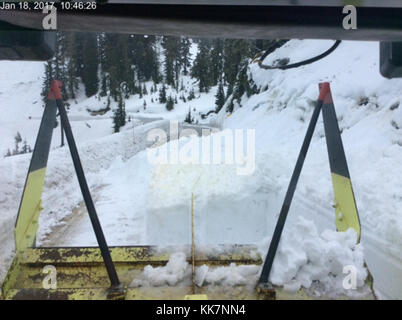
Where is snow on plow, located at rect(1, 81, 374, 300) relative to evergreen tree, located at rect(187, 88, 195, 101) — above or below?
above

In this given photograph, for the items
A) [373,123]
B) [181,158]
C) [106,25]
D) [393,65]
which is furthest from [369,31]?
[181,158]

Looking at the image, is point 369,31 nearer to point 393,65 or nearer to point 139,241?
point 393,65

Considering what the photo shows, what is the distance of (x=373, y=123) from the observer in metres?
5.42

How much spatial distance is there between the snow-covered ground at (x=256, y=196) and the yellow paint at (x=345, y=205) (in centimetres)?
24

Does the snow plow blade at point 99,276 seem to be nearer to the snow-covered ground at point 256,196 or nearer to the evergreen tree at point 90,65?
the snow-covered ground at point 256,196

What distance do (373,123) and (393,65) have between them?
3568 millimetres

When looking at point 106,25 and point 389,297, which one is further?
point 389,297

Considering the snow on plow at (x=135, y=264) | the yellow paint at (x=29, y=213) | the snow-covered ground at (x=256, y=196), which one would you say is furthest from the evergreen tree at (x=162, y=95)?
the snow on plow at (x=135, y=264)

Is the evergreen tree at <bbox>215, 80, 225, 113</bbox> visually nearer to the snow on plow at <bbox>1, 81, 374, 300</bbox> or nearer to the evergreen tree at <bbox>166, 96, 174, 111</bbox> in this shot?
the evergreen tree at <bbox>166, 96, 174, 111</bbox>

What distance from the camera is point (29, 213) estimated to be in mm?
2160

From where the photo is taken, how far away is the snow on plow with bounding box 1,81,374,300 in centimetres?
179

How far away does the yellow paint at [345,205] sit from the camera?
7.34 feet

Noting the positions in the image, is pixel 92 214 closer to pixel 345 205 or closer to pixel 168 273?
pixel 168 273

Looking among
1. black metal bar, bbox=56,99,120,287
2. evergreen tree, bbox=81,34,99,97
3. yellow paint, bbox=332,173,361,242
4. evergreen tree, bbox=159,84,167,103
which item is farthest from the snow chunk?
evergreen tree, bbox=159,84,167,103
